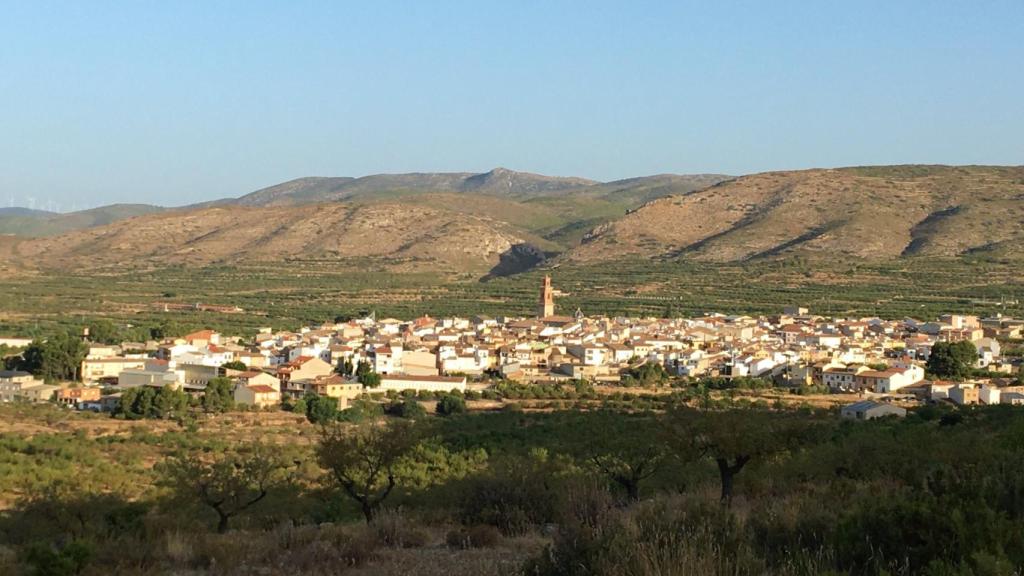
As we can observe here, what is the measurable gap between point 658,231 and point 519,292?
33.1 meters

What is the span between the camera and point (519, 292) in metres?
90.4

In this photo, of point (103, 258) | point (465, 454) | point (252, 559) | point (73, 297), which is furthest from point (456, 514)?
point (103, 258)

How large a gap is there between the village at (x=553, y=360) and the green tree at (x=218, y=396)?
531mm

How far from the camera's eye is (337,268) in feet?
365

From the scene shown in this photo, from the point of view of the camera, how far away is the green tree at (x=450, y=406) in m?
37.6

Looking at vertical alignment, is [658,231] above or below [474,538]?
above

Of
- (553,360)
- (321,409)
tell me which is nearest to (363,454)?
(321,409)

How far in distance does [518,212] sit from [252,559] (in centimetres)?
16876

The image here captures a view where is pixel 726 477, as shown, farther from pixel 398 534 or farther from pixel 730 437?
pixel 398 534

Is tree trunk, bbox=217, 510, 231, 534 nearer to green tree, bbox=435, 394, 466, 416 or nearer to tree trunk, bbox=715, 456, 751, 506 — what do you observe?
tree trunk, bbox=715, 456, 751, 506

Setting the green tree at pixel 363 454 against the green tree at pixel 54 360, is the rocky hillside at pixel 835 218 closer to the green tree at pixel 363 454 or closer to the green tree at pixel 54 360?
the green tree at pixel 54 360

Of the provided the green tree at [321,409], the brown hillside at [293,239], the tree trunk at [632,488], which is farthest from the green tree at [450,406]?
the brown hillside at [293,239]

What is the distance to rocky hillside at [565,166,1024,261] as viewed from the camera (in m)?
98.1

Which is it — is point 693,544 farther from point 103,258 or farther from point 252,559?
point 103,258
